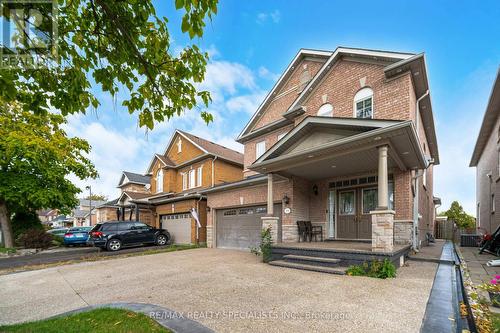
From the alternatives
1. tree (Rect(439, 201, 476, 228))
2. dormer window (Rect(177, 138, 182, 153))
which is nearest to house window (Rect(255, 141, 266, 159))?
dormer window (Rect(177, 138, 182, 153))

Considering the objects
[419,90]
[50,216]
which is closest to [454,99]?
[419,90]

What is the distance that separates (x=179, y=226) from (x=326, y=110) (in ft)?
37.9

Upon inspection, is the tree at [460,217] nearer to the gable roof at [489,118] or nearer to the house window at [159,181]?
the gable roof at [489,118]

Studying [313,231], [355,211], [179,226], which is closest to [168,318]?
[313,231]

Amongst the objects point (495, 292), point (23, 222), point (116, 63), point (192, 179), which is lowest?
point (23, 222)

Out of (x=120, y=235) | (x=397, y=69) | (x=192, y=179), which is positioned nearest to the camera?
(x=397, y=69)

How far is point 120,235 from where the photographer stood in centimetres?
1423

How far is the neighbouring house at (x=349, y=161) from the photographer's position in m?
7.23

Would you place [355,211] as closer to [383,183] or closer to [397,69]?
[383,183]

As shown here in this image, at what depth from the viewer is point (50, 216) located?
7362 centimetres

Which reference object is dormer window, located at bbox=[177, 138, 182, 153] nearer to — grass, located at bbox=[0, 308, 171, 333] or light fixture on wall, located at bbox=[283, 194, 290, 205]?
light fixture on wall, located at bbox=[283, 194, 290, 205]

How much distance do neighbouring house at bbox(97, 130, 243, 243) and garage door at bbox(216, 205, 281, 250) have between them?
161 centimetres

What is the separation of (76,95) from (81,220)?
5503cm

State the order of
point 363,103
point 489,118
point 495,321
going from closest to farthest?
point 495,321
point 363,103
point 489,118
